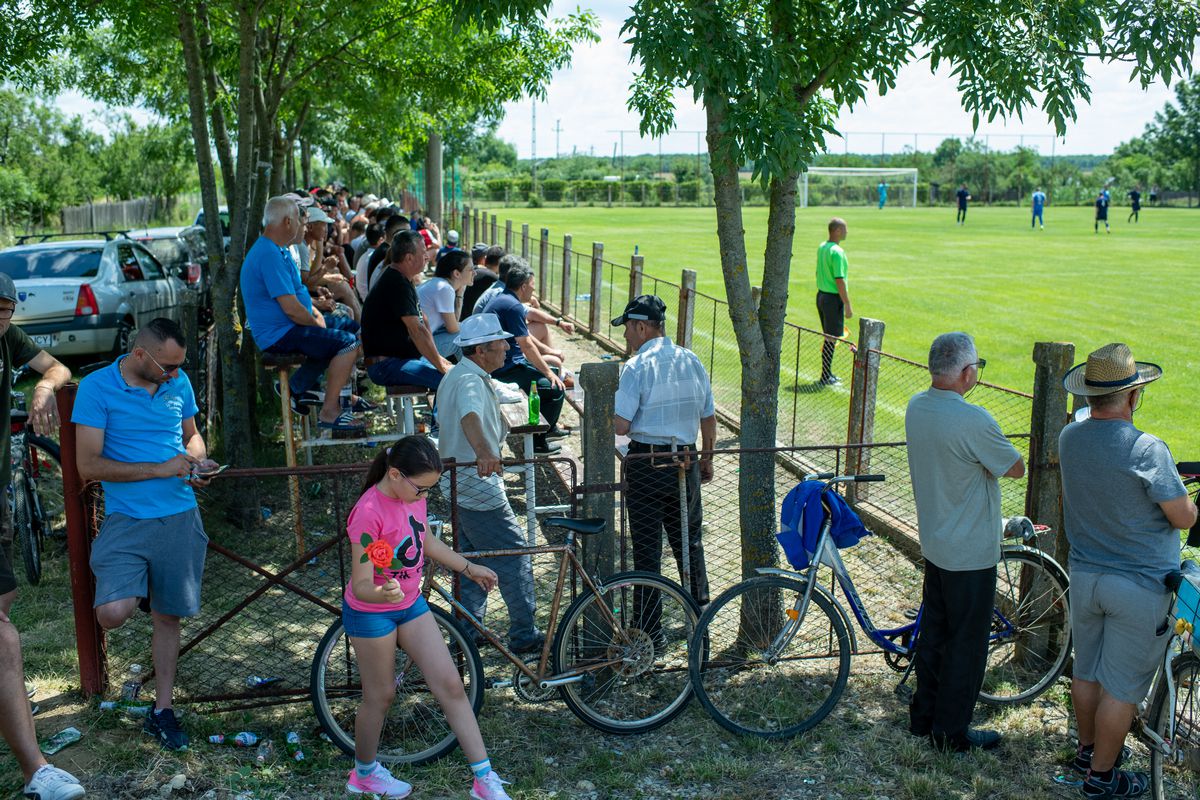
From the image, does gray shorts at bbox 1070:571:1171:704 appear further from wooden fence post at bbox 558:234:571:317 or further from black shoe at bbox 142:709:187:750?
wooden fence post at bbox 558:234:571:317

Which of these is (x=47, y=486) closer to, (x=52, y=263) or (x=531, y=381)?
(x=531, y=381)

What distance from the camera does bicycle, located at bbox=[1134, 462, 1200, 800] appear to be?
446 cm

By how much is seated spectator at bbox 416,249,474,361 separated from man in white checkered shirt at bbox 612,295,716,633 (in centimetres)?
285

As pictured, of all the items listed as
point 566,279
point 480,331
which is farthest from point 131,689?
point 566,279

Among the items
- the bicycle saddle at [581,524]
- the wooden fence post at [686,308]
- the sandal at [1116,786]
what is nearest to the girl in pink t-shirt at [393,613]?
the bicycle saddle at [581,524]

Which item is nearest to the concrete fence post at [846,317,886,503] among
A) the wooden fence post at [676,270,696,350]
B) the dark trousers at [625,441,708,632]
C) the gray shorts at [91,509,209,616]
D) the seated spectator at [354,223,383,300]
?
the dark trousers at [625,441,708,632]

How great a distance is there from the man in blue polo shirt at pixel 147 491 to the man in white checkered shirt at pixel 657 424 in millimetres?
2206

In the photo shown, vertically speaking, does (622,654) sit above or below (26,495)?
below

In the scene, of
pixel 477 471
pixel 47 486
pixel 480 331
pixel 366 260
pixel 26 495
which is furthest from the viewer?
pixel 366 260

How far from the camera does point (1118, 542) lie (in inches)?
180

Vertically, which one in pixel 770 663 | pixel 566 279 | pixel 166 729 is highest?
pixel 566 279

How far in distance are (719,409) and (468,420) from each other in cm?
652

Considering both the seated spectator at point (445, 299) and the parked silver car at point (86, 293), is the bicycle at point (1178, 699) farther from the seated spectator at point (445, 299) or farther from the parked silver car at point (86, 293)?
the parked silver car at point (86, 293)

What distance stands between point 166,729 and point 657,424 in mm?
2847
